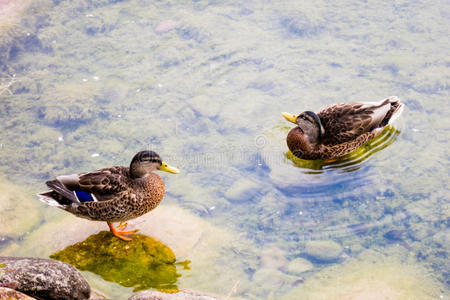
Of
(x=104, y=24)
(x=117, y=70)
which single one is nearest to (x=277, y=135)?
(x=117, y=70)

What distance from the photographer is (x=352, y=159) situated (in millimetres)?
6160

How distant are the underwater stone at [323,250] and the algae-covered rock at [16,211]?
3151 millimetres

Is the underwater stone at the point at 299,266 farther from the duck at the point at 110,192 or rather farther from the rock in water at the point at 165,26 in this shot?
the rock in water at the point at 165,26

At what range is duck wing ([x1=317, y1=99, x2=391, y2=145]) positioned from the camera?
5.88m

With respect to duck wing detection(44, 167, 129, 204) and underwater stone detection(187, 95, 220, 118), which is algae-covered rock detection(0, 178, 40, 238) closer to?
duck wing detection(44, 167, 129, 204)

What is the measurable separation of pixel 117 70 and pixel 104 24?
163 cm

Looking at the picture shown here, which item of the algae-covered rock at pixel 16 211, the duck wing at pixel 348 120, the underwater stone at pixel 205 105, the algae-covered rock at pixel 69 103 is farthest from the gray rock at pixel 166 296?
the algae-covered rock at pixel 69 103

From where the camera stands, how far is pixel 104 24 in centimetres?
895

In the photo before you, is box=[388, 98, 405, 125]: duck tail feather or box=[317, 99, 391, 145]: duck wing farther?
box=[388, 98, 405, 125]: duck tail feather

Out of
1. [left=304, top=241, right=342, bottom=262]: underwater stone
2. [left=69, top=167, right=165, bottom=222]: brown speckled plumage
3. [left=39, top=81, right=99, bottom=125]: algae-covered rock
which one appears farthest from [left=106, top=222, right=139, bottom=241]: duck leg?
[left=39, top=81, right=99, bottom=125]: algae-covered rock

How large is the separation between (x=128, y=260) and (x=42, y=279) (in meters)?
1.08

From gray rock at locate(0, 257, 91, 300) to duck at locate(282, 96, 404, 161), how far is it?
3.08 m

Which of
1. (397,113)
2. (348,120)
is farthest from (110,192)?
(397,113)

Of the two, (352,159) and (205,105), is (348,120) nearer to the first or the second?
(352,159)
